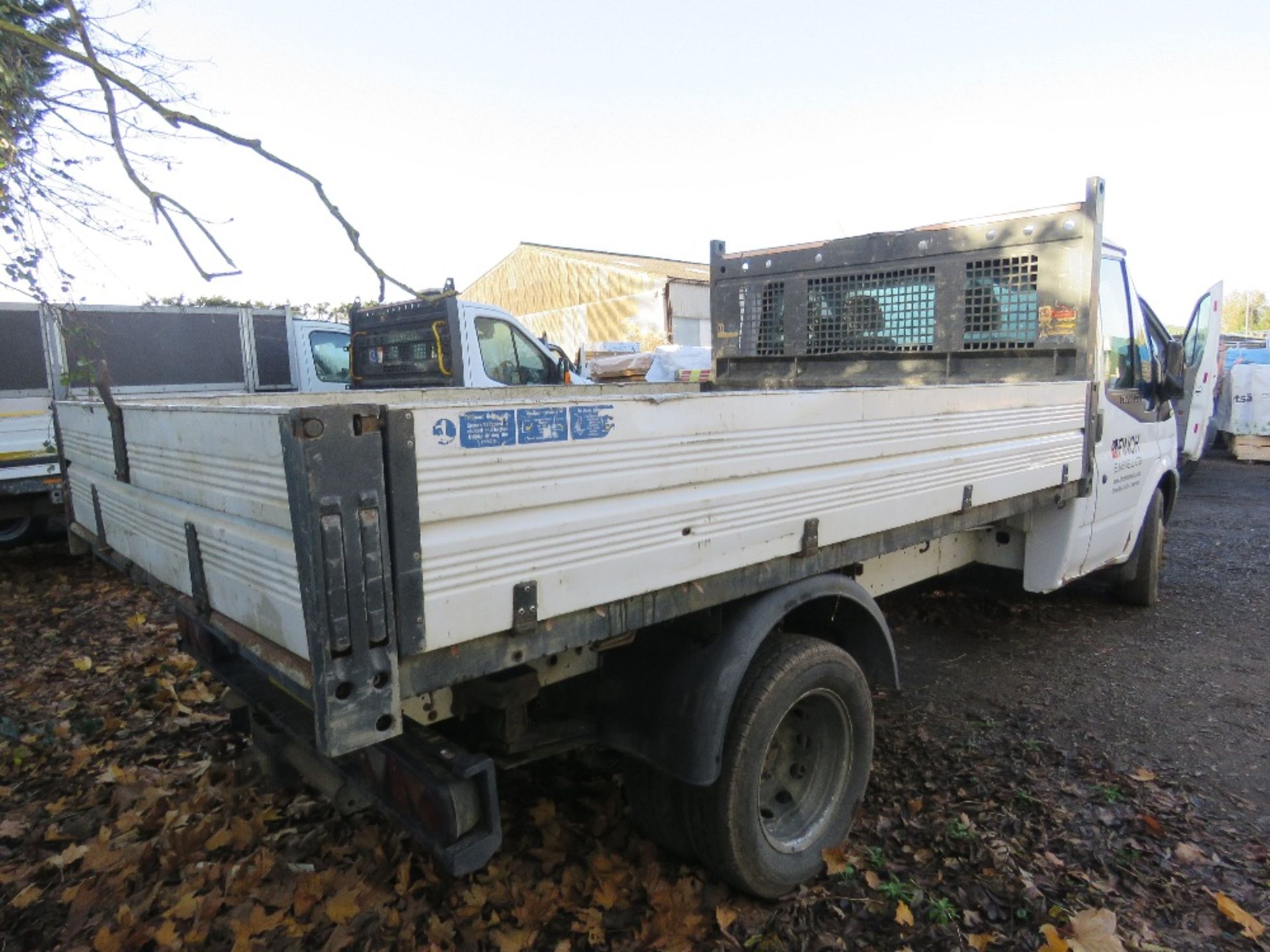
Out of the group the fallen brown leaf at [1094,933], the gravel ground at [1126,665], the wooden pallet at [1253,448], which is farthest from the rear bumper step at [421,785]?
the wooden pallet at [1253,448]

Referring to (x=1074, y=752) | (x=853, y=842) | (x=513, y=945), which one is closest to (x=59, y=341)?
(x=513, y=945)

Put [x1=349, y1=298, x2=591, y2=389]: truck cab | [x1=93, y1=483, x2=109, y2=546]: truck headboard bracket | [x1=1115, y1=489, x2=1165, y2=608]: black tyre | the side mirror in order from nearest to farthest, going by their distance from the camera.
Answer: [x1=93, y1=483, x2=109, y2=546]: truck headboard bracket < the side mirror < [x1=1115, y1=489, x2=1165, y2=608]: black tyre < [x1=349, y1=298, x2=591, y2=389]: truck cab

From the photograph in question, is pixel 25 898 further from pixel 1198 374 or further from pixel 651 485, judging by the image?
pixel 1198 374

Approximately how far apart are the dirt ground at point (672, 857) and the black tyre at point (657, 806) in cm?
14

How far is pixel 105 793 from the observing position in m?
3.41

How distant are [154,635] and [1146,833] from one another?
224 inches

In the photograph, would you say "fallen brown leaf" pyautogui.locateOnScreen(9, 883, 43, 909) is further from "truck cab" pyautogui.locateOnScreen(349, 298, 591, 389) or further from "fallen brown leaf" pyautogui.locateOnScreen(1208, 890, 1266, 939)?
"truck cab" pyautogui.locateOnScreen(349, 298, 591, 389)

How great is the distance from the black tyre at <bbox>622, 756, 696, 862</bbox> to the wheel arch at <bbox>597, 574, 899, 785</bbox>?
188 mm

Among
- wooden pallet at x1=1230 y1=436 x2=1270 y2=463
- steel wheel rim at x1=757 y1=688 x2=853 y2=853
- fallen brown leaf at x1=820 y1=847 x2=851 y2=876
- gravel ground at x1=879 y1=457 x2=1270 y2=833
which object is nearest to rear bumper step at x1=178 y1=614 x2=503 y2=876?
steel wheel rim at x1=757 y1=688 x2=853 y2=853

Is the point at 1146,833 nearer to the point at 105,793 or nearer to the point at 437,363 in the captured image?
the point at 105,793

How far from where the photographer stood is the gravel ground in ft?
12.4

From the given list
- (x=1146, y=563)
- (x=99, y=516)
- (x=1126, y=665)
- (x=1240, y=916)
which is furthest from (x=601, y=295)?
(x=1240, y=916)

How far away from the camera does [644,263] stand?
102 feet

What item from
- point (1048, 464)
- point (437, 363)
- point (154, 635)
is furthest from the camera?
point (437, 363)
